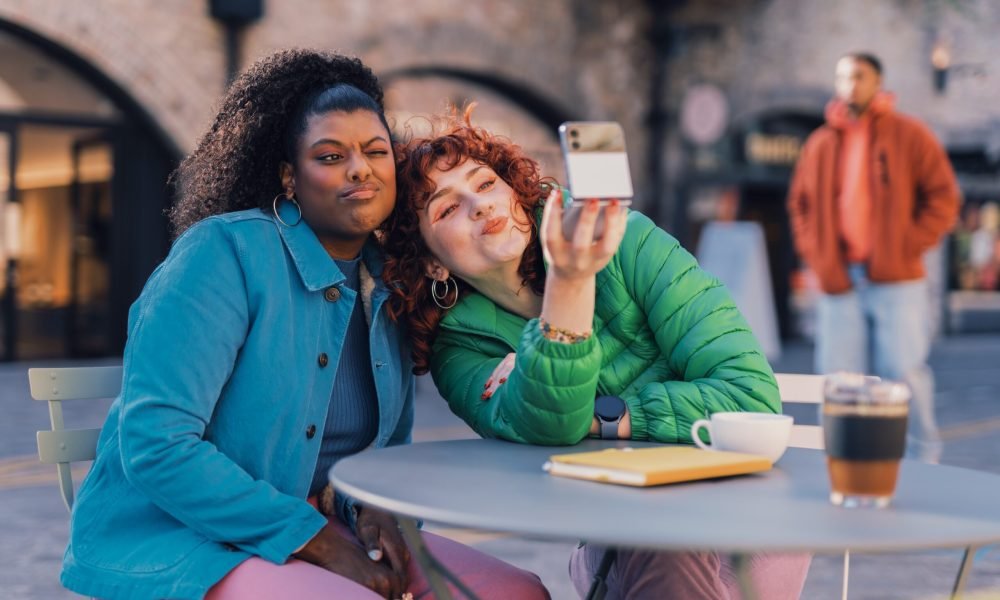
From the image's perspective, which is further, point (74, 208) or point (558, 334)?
point (74, 208)

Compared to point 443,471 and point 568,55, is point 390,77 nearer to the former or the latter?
point 568,55

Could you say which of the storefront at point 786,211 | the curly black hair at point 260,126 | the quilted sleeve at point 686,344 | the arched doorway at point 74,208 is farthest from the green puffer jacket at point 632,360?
the storefront at point 786,211

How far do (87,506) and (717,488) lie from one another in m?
1.15

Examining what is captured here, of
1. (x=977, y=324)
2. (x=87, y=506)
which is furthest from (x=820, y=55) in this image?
(x=87, y=506)

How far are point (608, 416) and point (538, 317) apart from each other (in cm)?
24

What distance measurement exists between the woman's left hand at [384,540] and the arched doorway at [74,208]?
9521 mm

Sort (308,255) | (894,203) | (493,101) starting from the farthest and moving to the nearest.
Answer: (493,101) → (894,203) → (308,255)

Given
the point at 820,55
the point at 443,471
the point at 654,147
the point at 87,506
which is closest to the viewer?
the point at 443,471

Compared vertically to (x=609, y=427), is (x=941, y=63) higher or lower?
higher

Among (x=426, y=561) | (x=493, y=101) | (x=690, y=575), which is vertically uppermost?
(x=493, y=101)

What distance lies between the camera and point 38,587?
411 centimetres

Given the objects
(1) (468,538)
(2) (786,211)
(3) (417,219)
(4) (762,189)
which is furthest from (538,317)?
(2) (786,211)

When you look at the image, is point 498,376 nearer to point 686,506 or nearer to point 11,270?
point 686,506

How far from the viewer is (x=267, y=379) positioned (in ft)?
7.62
